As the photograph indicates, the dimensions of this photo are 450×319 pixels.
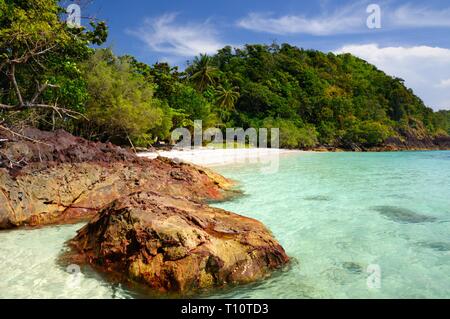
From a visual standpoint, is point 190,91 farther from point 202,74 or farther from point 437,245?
point 437,245

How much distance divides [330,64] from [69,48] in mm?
87020

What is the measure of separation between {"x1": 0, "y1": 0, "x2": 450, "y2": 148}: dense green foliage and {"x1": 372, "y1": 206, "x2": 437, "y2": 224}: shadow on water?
800 cm

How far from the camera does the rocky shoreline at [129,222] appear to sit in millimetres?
4578

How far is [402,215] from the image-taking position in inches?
361

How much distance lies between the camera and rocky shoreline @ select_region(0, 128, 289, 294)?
15.0ft

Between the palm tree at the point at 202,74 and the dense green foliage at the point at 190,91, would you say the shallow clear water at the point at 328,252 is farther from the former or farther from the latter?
the palm tree at the point at 202,74

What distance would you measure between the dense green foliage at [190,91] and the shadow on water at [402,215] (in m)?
8.00

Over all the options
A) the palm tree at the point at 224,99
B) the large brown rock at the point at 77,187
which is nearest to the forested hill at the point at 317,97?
the palm tree at the point at 224,99

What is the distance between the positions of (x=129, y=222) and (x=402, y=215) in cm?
745

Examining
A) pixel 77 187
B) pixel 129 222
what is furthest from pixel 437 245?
pixel 77 187
